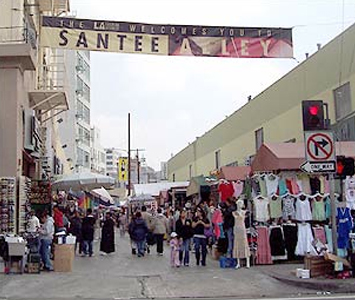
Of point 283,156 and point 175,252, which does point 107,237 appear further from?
point 283,156

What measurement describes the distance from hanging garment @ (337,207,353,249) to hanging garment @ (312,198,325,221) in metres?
1.93

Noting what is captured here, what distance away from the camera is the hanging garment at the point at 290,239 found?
16734 mm

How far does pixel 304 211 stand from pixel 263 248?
156 cm

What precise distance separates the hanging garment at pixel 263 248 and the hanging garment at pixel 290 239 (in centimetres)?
54

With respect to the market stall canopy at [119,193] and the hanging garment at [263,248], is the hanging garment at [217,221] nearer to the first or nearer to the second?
the hanging garment at [263,248]

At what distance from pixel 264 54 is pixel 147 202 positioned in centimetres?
2069

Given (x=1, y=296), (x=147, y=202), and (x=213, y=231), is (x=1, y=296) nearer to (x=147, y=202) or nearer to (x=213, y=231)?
(x=213, y=231)

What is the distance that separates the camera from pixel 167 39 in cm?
1778

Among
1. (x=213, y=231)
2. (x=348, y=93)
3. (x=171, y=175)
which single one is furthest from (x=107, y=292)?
(x=171, y=175)

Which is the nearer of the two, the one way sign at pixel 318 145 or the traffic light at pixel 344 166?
the one way sign at pixel 318 145

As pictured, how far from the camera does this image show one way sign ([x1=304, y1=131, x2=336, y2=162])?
549 inches

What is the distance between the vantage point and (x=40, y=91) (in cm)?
2216

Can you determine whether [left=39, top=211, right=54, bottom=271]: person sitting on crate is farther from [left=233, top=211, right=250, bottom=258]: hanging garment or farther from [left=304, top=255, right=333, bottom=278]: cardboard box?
[left=304, top=255, right=333, bottom=278]: cardboard box

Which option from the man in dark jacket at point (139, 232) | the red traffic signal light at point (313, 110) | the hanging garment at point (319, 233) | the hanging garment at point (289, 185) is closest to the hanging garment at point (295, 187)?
the hanging garment at point (289, 185)
